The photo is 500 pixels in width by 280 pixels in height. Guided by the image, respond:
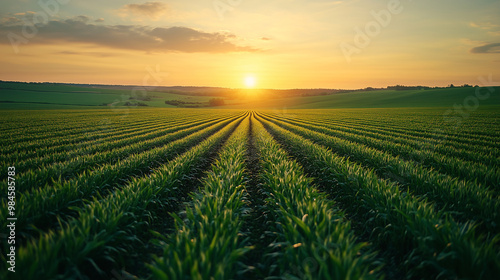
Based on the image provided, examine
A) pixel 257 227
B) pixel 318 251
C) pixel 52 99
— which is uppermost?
pixel 52 99

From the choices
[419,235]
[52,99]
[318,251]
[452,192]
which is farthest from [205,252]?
[52,99]

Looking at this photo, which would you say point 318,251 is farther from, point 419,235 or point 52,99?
point 52,99

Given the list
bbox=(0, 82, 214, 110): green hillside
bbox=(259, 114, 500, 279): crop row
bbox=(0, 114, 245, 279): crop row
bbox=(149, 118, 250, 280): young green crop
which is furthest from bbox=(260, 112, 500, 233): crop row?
bbox=(0, 82, 214, 110): green hillside

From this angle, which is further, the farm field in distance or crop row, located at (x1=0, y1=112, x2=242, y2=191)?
crop row, located at (x1=0, y1=112, x2=242, y2=191)

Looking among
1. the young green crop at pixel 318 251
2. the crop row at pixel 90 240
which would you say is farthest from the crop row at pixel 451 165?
the crop row at pixel 90 240

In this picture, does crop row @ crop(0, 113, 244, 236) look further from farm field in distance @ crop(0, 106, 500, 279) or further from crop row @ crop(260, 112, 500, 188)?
crop row @ crop(260, 112, 500, 188)

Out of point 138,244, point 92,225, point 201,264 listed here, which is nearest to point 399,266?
point 201,264

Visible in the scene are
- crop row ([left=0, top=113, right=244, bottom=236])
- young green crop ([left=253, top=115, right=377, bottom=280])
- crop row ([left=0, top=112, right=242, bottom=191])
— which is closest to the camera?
young green crop ([left=253, top=115, right=377, bottom=280])

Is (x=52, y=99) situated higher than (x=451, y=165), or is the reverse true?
(x=52, y=99)

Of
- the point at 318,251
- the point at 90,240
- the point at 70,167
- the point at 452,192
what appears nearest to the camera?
the point at 318,251

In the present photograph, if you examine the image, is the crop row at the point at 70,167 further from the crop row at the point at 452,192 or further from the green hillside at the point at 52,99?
the green hillside at the point at 52,99

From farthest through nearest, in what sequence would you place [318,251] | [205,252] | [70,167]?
[70,167]
[318,251]
[205,252]

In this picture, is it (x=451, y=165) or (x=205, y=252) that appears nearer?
(x=205, y=252)

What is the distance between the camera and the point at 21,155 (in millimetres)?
12133
